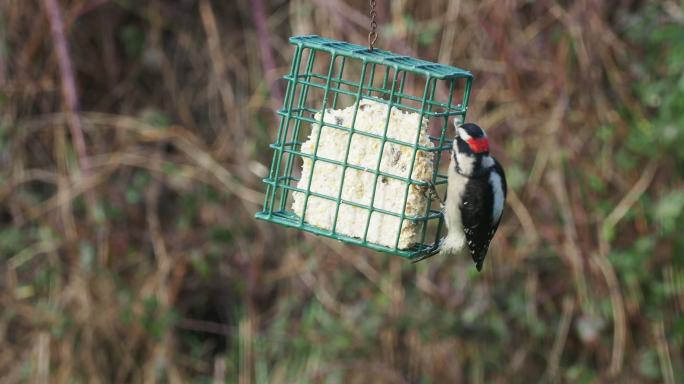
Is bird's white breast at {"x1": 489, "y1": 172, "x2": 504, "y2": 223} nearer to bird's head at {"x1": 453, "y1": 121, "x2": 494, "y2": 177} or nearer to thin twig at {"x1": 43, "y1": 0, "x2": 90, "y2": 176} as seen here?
bird's head at {"x1": 453, "y1": 121, "x2": 494, "y2": 177}

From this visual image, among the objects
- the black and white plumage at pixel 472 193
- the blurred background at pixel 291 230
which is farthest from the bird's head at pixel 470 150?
the blurred background at pixel 291 230

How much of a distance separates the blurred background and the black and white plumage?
1.60 m

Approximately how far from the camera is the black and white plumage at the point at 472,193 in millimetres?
3547

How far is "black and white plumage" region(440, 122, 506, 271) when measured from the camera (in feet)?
11.6

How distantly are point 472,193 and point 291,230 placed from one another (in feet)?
8.40

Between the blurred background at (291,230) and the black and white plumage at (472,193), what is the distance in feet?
5.23

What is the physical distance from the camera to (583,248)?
215 inches

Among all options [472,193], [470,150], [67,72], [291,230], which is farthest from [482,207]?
[67,72]

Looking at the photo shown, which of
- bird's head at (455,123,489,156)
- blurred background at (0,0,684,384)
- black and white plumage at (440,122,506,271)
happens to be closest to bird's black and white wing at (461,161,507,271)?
black and white plumage at (440,122,506,271)

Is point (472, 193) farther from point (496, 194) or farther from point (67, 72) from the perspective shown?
point (67, 72)

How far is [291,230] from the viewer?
611 centimetres

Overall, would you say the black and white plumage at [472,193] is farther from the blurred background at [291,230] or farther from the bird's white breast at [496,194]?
the blurred background at [291,230]

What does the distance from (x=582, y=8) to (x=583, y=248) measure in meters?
1.33

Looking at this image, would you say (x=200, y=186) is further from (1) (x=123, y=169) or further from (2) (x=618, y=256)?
(2) (x=618, y=256)
